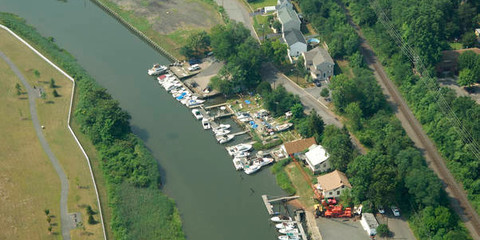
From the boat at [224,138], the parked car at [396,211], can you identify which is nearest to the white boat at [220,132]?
the boat at [224,138]

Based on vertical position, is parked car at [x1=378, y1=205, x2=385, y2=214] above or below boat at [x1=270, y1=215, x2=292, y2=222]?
Result: below

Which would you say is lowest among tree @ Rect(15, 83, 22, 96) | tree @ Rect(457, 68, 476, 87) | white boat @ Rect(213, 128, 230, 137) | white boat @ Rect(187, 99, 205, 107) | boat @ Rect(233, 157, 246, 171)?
tree @ Rect(457, 68, 476, 87)

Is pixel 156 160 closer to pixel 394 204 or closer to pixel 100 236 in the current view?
pixel 100 236

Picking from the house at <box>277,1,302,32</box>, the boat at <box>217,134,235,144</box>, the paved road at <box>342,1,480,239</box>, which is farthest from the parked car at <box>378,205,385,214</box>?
the house at <box>277,1,302,32</box>

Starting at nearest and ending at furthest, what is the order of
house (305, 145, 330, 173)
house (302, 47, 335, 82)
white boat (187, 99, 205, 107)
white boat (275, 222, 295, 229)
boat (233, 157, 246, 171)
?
white boat (275, 222, 295, 229) < house (305, 145, 330, 173) < boat (233, 157, 246, 171) < white boat (187, 99, 205, 107) < house (302, 47, 335, 82)

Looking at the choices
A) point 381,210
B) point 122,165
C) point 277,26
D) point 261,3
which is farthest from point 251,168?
point 261,3

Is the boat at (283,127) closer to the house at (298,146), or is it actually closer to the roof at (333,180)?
the house at (298,146)

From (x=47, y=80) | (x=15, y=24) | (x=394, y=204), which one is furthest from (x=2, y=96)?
(x=394, y=204)

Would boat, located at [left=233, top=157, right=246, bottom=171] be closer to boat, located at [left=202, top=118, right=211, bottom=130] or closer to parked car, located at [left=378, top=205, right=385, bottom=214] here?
boat, located at [left=202, top=118, right=211, bottom=130]
